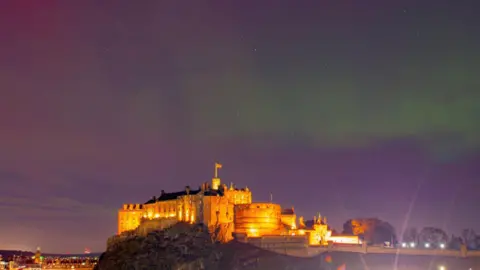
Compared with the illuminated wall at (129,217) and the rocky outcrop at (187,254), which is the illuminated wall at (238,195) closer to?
the rocky outcrop at (187,254)

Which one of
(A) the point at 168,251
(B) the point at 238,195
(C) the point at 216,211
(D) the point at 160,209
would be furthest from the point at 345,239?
(A) the point at 168,251

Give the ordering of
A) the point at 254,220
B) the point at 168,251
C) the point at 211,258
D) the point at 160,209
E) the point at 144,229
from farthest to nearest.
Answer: the point at 160,209 → the point at 144,229 → the point at 254,220 → the point at 168,251 → the point at 211,258

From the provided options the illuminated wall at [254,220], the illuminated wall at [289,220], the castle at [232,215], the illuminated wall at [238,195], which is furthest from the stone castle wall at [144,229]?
the illuminated wall at [289,220]

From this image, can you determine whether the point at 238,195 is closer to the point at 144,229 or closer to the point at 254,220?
the point at 254,220

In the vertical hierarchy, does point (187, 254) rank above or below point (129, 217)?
below

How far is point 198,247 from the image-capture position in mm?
93750

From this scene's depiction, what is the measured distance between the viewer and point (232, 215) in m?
107

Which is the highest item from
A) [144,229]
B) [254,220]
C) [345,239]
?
[254,220]

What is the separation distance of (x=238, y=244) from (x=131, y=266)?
20847mm

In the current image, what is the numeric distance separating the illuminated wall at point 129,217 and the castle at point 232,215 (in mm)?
3204

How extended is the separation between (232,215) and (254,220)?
453cm

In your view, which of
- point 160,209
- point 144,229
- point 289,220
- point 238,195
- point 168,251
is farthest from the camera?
point 160,209

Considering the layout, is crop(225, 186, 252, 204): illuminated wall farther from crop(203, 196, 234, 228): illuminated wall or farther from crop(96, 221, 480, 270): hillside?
crop(96, 221, 480, 270): hillside

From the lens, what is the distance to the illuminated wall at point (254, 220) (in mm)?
105875
